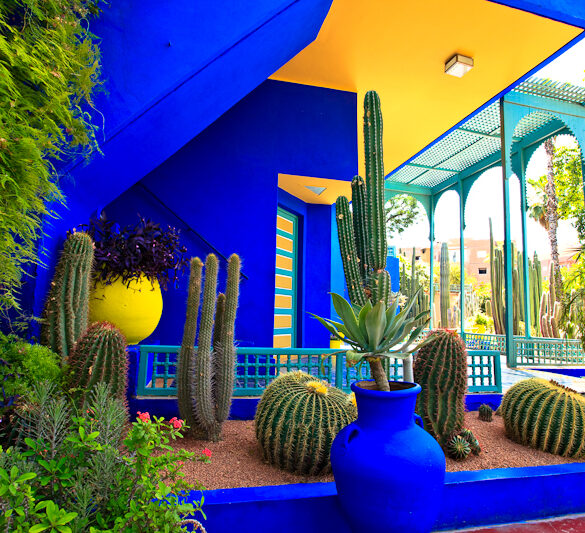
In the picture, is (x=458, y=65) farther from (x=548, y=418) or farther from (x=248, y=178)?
(x=548, y=418)

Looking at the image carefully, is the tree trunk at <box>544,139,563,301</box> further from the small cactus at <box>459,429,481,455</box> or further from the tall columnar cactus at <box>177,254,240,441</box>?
the tall columnar cactus at <box>177,254,240,441</box>

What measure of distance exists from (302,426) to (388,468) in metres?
0.88

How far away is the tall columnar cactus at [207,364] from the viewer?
283 cm

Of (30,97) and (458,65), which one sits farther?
(458,65)

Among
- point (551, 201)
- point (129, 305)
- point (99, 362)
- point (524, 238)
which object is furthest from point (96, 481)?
point (551, 201)

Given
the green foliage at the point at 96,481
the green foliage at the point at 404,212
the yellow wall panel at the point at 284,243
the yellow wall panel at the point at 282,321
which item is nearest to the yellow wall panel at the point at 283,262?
the yellow wall panel at the point at 284,243

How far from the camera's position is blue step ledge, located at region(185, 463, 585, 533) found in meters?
1.89

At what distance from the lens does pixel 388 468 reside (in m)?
1.64

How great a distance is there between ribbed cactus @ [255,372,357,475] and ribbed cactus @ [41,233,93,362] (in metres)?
1.41

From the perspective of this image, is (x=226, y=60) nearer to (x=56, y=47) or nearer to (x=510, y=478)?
(x=56, y=47)

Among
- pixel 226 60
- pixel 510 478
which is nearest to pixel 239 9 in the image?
pixel 226 60

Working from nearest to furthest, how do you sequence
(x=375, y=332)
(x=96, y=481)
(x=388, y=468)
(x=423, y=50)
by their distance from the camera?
(x=96, y=481) → (x=388, y=468) → (x=375, y=332) → (x=423, y=50)

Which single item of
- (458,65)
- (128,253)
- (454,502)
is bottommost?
(454,502)

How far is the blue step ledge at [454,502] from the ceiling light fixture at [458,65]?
4706 millimetres
